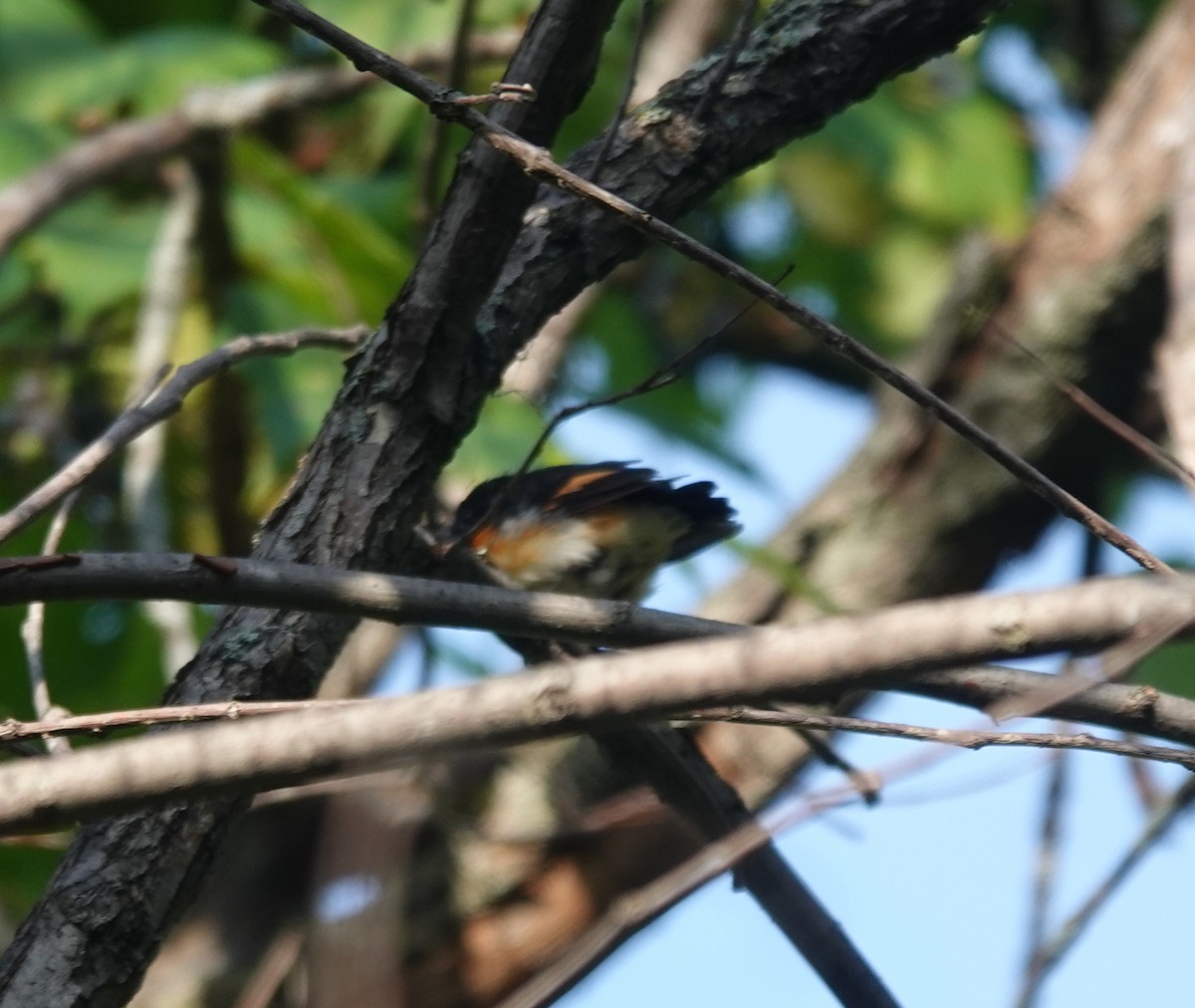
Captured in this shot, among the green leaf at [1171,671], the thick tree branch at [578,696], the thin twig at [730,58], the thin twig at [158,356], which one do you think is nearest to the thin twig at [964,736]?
the thick tree branch at [578,696]

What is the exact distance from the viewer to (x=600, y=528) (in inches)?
133

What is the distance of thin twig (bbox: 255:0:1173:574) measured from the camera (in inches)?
59.6

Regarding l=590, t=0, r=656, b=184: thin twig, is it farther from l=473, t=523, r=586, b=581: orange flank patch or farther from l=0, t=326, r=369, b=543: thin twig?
l=473, t=523, r=586, b=581: orange flank patch

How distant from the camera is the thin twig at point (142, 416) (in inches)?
75.6

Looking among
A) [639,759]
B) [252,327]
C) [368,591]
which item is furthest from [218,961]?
[368,591]

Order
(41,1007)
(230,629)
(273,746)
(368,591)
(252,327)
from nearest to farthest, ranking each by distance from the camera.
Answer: (273,746) → (368,591) → (41,1007) → (230,629) → (252,327)

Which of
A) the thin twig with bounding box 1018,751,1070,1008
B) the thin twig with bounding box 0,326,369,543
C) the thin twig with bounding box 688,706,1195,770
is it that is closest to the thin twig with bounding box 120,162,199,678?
the thin twig with bounding box 0,326,369,543

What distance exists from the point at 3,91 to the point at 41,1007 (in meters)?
3.34

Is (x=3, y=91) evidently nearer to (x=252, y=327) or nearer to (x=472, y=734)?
(x=252, y=327)

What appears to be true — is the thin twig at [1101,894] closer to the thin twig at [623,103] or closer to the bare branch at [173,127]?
the thin twig at [623,103]

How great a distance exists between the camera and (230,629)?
1.93 metres

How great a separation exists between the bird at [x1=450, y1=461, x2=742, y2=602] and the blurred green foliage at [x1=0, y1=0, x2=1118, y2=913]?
186mm

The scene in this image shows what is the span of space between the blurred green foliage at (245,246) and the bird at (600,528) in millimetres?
186

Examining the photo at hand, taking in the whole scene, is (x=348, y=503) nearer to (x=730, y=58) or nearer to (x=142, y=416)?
(x=142, y=416)
